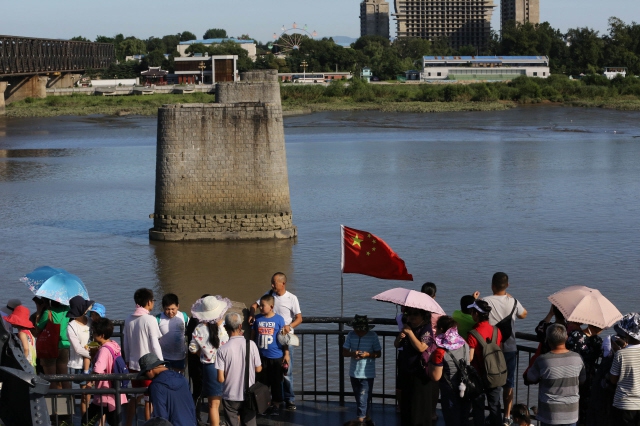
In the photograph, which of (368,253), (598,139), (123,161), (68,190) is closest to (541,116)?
(598,139)

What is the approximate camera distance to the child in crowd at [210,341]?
702 centimetres

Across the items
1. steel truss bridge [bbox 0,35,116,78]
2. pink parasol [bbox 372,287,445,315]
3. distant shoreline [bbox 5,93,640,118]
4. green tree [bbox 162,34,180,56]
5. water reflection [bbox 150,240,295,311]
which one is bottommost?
water reflection [bbox 150,240,295,311]

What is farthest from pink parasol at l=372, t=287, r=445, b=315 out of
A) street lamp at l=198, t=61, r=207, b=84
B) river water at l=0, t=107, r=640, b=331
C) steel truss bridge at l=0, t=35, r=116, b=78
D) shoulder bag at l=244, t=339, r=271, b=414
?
street lamp at l=198, t=61, r=207, b=84

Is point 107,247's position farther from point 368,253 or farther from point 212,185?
point 368,253

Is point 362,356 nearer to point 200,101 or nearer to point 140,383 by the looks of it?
point 140,383

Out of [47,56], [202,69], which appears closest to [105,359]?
[47,56]

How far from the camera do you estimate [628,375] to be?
20.2 feet

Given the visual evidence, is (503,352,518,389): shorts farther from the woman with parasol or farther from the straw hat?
the straw hat

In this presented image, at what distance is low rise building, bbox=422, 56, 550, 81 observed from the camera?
387 ft

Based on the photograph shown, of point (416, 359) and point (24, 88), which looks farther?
point (24, 88)

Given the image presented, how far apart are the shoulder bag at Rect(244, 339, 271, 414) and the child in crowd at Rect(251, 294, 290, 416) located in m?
0.57

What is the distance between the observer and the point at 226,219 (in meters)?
22.9

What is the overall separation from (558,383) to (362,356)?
4.96 ft

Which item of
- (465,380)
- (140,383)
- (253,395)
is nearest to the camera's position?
(140,383)
